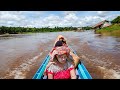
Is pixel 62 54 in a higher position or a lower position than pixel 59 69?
higher

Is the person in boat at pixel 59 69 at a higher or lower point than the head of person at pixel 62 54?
lower

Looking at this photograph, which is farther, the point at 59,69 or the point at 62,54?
the point at 59,69

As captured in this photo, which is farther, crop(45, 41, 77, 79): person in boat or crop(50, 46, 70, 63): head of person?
crop(45, 41, 77, 79): person in boat

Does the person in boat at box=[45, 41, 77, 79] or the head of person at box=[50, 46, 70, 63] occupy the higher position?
the head of person at box=[50, 46, 70, 63]

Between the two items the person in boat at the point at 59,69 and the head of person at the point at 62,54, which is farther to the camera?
the person in boat at the point at 59,69

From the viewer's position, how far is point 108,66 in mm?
→ 8086
